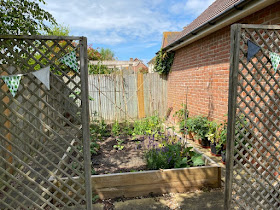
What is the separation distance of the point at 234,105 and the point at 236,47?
2.03 feet

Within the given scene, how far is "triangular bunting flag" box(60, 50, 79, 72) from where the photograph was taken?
182 centimetres

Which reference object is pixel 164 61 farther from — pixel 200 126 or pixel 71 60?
pixel 71 60

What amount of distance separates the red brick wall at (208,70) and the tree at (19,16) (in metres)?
3.66

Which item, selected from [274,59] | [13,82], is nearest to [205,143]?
[274,59]

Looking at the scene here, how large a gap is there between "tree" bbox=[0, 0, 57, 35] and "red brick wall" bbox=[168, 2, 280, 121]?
3657 millimetres

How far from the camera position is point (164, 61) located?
755cm

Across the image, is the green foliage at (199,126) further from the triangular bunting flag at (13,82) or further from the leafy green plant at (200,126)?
the triangular bunting flag at (13,82)

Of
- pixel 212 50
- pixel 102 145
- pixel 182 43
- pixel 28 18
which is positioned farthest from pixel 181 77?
pixel 28 18

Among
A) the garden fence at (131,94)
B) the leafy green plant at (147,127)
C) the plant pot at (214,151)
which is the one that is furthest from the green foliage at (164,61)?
the plant pot at (214,151)

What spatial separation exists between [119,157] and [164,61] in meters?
4.88

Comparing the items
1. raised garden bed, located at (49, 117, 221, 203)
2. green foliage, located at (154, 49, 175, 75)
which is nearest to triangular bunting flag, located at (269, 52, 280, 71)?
raised garden bed, located at (49, 117, 221, 203)

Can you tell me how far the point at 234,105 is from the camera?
2.01 metres

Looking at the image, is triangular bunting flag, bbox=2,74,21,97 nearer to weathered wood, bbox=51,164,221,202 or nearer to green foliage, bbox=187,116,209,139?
weathered wood, bbox=51,164,221,202

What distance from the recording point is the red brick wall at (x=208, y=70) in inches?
139
